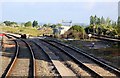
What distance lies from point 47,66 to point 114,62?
194 inches

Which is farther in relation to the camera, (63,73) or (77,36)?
(77,36)

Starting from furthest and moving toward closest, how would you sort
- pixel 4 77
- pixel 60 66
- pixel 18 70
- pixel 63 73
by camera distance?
pixel 60 66
pixel 18 70
pixel 63 73
pixel 4 77

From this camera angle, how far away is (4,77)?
592 inches

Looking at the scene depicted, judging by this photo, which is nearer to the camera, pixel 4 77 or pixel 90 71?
pixel 4 77

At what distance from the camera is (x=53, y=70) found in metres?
18.4

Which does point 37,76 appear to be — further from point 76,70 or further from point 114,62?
point 114,62

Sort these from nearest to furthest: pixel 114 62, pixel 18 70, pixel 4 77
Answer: pixel 4 77 < pixel 18 70 < pixel 114 62

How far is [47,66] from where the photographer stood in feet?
66.3

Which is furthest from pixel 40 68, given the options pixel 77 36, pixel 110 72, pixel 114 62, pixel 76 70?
pixel 77 36

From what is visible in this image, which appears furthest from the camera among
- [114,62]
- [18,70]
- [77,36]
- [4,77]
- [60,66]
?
[77,36]

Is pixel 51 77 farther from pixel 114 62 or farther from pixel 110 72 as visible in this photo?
A: pixel 114 62

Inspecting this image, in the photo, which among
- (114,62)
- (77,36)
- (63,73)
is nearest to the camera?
(63,73)

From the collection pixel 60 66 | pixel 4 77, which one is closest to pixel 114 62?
pixel 60 66

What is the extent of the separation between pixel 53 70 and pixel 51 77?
8.64 feet
